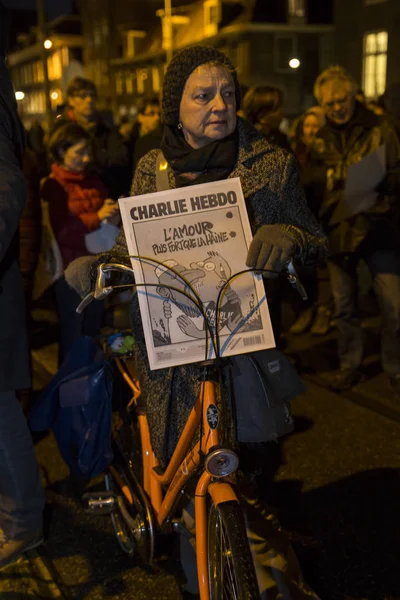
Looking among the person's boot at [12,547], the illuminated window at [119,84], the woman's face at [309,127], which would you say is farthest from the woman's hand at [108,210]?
the illuminated window at [119,84]

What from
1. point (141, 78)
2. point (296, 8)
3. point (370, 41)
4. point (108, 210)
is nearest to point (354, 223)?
point (108, 210)

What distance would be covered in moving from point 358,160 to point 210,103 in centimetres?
276

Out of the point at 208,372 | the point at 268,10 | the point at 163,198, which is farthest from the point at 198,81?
the point at 268,10

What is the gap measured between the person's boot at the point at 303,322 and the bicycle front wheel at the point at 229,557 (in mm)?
4664

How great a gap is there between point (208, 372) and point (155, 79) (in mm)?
52187

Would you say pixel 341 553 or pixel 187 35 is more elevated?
pixel 187 35

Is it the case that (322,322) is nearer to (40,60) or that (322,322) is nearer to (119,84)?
(119,84)

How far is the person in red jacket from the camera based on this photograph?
4816mm

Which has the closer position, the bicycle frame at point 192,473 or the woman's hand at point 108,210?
the bicycle frame at point 192,473

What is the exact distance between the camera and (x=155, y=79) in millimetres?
51812

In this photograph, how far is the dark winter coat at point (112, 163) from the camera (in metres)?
5.39

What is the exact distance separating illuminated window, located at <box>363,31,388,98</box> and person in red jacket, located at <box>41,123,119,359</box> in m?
25.8

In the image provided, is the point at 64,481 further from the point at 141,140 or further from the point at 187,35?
the point at 187,35

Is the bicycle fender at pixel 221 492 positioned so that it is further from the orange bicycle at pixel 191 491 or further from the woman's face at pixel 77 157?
the woman's face at pixel 77 157
